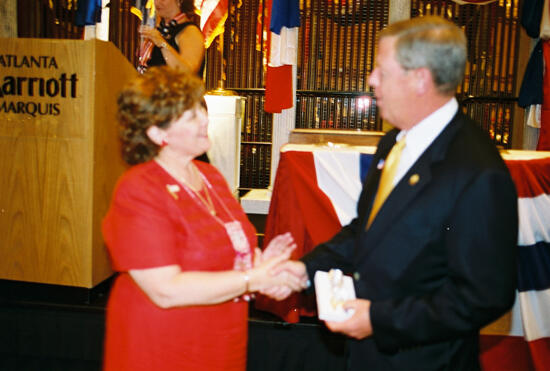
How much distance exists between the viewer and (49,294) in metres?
2.71

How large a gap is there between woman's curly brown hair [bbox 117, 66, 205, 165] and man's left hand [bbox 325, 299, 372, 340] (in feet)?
2.35

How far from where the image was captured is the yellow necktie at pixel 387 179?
1286 mm

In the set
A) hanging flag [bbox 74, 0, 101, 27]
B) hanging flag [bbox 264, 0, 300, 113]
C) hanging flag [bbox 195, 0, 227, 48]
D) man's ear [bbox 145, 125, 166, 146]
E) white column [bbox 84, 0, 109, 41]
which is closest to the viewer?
man's ear [bbox 145, 125, 166, 146]

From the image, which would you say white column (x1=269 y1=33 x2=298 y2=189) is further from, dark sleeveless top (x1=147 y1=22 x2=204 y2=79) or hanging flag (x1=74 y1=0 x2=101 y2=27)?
hanging flag (x1=74 y1=0 x2=101 y2=27)

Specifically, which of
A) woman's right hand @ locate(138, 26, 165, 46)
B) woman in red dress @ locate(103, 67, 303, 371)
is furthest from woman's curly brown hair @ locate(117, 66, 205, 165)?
woman's right hand @ locate(138, 26, 165, 46)

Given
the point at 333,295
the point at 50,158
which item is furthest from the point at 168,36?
the point at 333,295

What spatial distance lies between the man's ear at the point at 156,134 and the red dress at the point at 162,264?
68 millimetres

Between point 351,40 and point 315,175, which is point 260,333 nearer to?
point 315,175

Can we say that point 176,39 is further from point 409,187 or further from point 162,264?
point 409,187

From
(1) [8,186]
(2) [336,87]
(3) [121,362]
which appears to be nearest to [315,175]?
(3) [121,362]

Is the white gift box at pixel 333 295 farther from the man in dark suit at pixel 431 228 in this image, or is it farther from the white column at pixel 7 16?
the white column at pixel 7 16

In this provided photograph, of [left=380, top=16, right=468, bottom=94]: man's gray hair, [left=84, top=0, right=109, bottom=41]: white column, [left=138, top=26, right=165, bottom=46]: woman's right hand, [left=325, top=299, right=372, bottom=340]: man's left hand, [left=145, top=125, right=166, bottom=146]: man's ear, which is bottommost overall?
[left=325, top=299, right=372, bottom=340]: man's left hand

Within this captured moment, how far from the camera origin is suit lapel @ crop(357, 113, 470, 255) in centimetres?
116

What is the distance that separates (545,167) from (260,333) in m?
1.72
